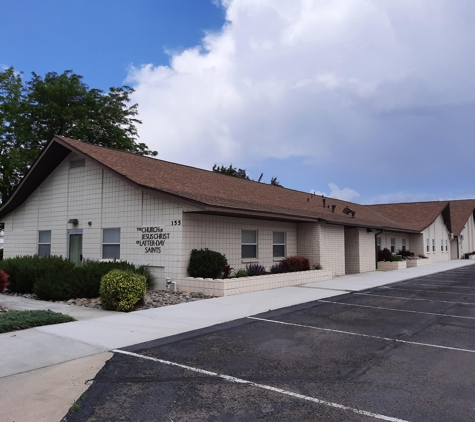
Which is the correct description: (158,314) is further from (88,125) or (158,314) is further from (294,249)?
(88,125)

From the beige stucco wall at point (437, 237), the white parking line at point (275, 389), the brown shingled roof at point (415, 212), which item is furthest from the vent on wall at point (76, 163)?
the beige stucco wall at point (437, 237)

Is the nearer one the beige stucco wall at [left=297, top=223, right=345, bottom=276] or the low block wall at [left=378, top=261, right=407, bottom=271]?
the beige stucco wall at [left=297, top=223, right=345, bottom=276]

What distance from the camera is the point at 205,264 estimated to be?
45.9ft

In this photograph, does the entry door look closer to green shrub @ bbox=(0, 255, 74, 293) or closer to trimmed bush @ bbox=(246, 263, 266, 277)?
green shrub @ bbox=(0, 255, 74, 293)

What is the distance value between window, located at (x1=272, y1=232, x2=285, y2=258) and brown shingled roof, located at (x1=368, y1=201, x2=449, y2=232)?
19144 mm

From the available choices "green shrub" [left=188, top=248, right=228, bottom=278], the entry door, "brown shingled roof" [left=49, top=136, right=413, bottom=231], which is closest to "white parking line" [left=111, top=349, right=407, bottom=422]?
"green shrub" [left=188, top=248, right=228, bottom=278]

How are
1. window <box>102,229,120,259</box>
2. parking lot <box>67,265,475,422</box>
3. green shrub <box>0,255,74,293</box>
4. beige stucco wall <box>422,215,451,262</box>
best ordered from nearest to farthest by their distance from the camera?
parking lot <box>67,265,475,422</box> < green shrub <box>0,255,74,293</box> < window <box>102,229,120,259</box> < beige stucco wall <box>422,215,451,262</box>

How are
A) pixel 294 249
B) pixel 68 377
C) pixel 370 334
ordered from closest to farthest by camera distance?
1. pixel 68 377
2. pixel 370 334
3. pixel 294 249

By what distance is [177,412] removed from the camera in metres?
4.57

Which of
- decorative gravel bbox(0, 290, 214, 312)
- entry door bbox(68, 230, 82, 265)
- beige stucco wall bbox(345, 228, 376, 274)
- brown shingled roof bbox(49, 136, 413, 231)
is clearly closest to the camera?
decorative gravel bbox(0, 290, 214, 312)

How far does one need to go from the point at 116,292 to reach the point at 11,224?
43.0 feet

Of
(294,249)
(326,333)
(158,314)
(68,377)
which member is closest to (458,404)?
(326,333)

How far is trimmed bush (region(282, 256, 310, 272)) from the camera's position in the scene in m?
17.9

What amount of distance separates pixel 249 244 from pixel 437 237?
28876 millimetres
